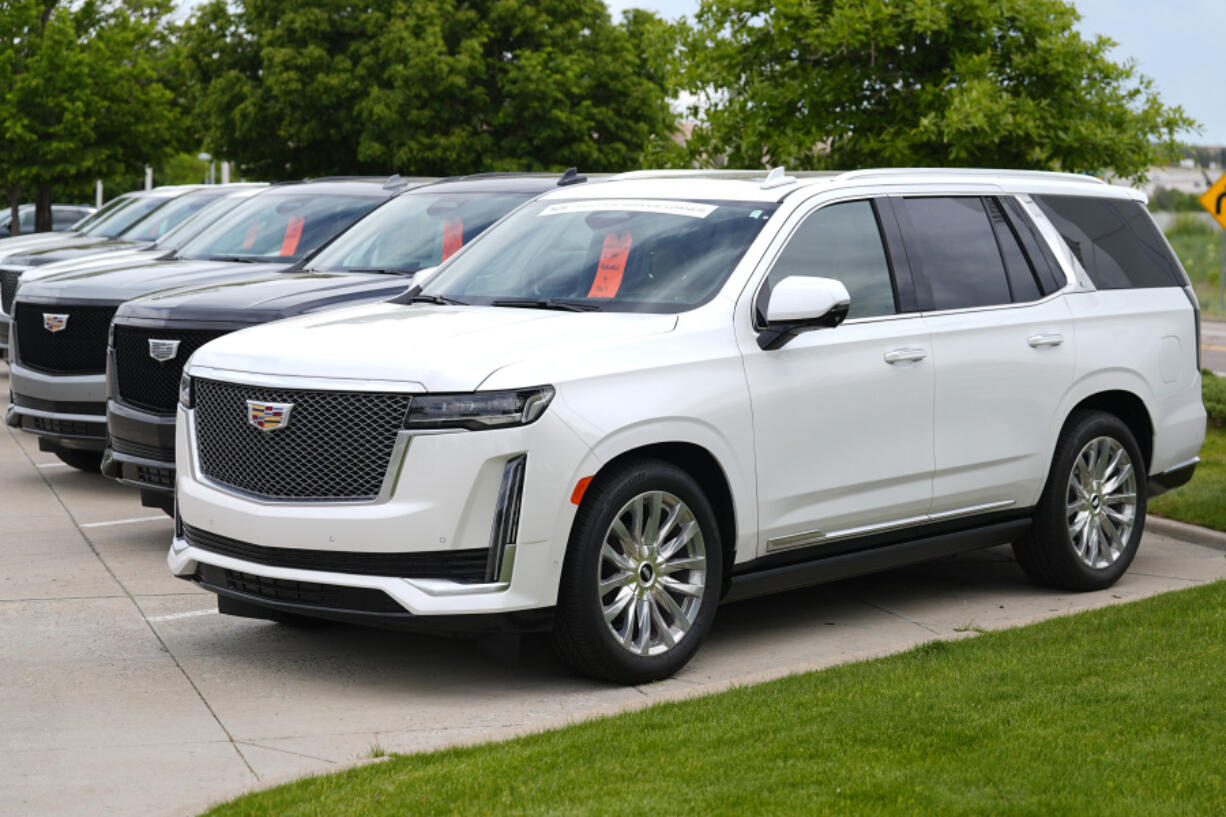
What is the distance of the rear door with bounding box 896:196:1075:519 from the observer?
7.57 meters

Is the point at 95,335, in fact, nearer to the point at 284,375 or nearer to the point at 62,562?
the point at 62,562

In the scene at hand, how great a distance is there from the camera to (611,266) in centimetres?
715

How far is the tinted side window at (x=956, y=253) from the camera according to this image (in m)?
7.67

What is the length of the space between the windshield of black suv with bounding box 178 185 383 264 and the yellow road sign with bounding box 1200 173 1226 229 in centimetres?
1183

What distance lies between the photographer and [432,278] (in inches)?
311

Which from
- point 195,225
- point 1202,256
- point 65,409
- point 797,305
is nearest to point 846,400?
point 797,305

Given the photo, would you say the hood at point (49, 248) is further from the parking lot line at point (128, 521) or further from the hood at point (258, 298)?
the hood at point (258, 298)

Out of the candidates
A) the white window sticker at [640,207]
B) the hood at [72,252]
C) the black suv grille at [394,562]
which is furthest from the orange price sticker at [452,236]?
the hood at [72,252]

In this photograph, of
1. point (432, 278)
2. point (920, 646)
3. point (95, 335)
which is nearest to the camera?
point (920, 646)

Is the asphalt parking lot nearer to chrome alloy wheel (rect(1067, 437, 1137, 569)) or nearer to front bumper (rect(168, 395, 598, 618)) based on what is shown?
chrome alloy wheel (rect(1067, 437, 1137, 569))

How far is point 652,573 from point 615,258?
1435 mm

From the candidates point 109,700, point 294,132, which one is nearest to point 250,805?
point 109,700

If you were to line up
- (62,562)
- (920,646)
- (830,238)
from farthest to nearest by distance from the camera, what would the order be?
1. (62,562)
2. (830,238)
3. (920,646)

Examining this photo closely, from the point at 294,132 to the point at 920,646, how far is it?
33.4 m
